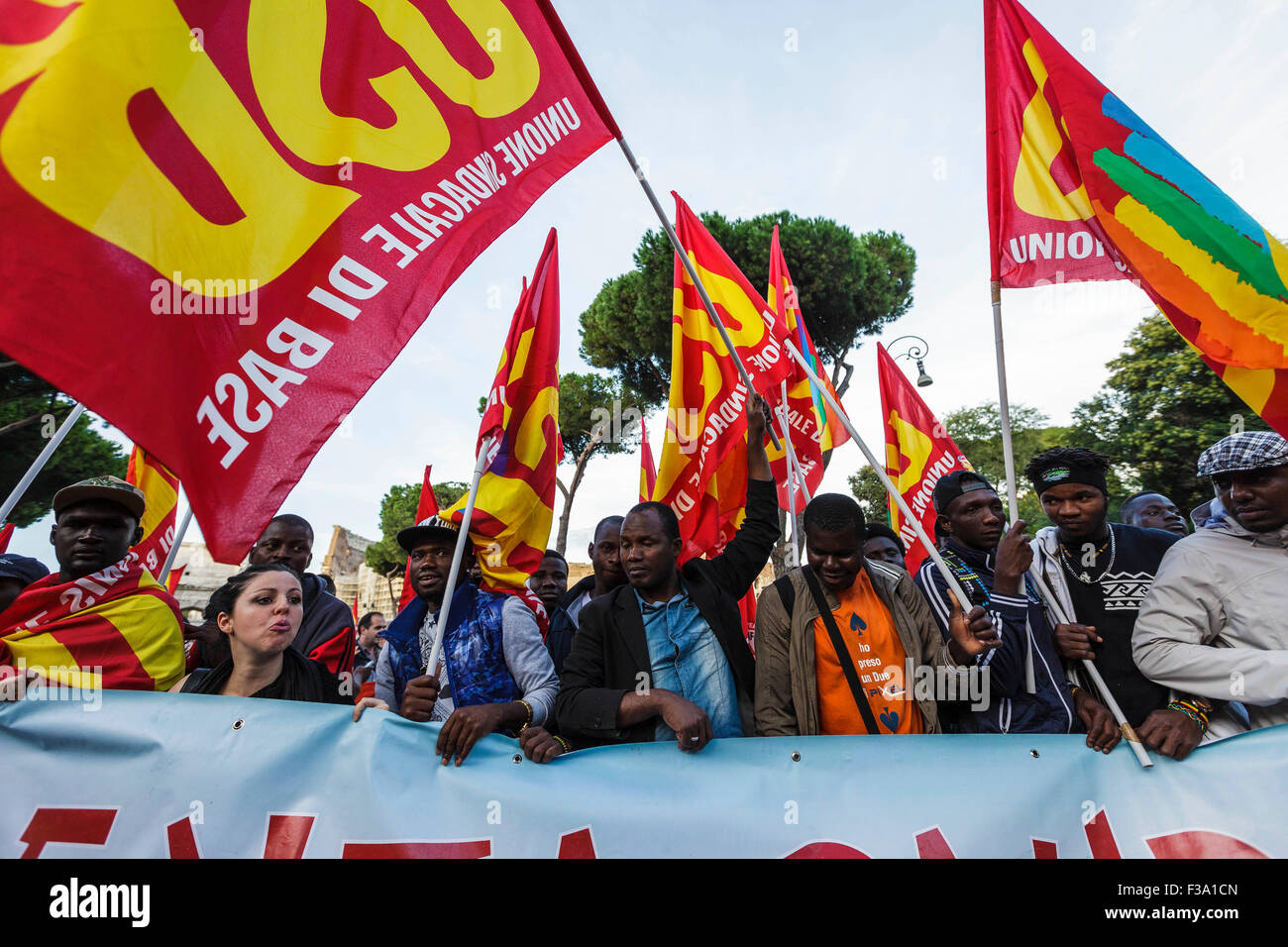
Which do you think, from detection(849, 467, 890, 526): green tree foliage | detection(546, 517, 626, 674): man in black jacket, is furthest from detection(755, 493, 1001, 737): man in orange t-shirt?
detection(849, 467, 890, 526): green tree foliage

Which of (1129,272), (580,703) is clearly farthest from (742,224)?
(580,703)

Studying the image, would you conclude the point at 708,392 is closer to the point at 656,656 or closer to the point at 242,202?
the point at 656,656

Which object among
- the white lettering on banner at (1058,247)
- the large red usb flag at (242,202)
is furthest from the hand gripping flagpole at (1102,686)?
the large red usb flag at (242,202)

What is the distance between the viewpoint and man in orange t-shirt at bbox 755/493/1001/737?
2.60 meters

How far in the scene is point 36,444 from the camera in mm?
15789

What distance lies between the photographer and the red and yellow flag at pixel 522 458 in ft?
11.6

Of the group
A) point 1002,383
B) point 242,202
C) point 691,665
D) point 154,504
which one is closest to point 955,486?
point 1002,383

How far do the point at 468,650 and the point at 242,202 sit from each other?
1835 mm

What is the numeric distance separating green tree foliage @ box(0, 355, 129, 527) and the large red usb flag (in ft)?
44.3

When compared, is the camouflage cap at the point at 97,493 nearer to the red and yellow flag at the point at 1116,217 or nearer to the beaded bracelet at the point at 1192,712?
the red and yellow flag at the point at 1116,217

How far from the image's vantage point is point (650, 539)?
9.49 feet

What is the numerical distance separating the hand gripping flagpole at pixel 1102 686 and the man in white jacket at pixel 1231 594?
0.19 meters
